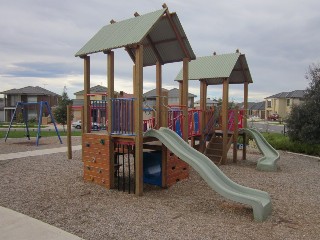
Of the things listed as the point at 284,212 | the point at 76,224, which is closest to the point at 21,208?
the point at 76,224

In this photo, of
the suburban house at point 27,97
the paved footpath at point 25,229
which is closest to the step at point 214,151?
the paved footpath at point 25,229

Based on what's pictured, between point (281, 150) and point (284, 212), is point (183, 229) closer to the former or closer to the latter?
point (284, 212)

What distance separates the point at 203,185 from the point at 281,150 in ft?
31.5

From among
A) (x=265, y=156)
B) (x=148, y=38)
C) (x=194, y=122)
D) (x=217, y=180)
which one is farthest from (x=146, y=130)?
(x=265, y=156)

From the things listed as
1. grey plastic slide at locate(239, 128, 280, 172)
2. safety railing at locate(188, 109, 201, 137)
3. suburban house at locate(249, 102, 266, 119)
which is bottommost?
grey plastic slide at locate(239, 128, 280, 172)

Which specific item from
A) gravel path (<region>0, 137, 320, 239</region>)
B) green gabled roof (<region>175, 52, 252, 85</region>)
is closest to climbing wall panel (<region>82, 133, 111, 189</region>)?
gravel path (<region>0, 137, 320, 239</region>)

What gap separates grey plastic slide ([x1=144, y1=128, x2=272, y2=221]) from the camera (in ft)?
17.8

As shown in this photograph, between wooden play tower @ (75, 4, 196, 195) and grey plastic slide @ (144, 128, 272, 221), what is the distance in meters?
0.67

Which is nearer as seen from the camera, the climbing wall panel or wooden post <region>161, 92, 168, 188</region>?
the climbing wall panel

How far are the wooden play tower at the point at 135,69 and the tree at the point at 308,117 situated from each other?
870 cm

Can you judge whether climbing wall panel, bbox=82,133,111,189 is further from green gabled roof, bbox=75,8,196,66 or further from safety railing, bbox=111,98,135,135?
green gabled roof, bbox=75,8,196,66

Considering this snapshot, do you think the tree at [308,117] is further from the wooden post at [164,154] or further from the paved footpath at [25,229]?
the paved footpath at [25,229]

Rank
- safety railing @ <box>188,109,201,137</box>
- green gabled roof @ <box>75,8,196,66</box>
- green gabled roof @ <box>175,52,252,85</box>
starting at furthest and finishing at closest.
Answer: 1. green gabled roof @ <box>175,52,252,85</box>
2. safety railing @ <box>188,109,201,137</box>
3. green gabled roof @ <box>75,8,196,66</box>

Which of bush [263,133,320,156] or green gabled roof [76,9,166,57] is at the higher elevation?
green gabled roof [76,9,166,57]
